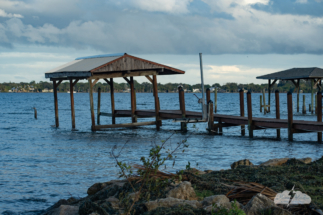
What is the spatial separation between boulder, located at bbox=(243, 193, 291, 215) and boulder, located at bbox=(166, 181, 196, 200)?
4.34ft

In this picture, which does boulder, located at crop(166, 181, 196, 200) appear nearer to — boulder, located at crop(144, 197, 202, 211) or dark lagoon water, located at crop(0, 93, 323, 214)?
boulder, located at crop(144, 197, 202, 211)

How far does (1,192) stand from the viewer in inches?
374

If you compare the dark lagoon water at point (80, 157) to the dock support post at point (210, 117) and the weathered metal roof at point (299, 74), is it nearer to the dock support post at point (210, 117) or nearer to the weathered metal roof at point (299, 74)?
the dock support post at point (210, 117)

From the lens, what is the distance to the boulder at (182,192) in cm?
611

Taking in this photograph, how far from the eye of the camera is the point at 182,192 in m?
6.17

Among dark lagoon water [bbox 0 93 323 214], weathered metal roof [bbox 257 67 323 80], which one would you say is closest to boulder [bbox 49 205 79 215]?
dark lagoon water [bbox 0 93 323 214]

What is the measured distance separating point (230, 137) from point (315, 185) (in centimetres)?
1267

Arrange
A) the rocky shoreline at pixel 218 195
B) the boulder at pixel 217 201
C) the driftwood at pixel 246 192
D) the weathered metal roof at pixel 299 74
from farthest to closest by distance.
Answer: the weathered metal roof at pixel 299 74, the driftwood at pixel 246 192, the boulder at pixel 217 201, the rocky shoreline at pixel 218 195

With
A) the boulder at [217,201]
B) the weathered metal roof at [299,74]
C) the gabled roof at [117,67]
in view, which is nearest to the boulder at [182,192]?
the boulder at [217,201]

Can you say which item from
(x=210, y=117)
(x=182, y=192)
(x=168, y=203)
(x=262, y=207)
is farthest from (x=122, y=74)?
(x=262, y=207)

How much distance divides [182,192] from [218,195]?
900mm

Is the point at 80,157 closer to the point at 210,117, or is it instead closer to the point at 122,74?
the point at 210,117

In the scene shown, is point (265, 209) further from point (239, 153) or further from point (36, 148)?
point (36, 148)

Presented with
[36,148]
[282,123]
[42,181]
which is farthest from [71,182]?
[282,123]
